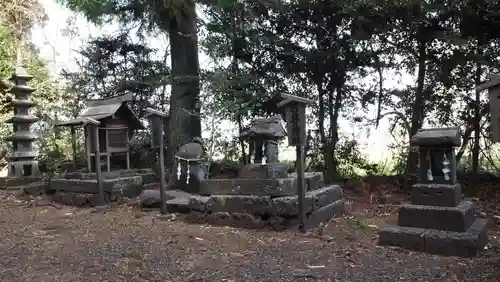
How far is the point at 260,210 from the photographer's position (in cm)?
543

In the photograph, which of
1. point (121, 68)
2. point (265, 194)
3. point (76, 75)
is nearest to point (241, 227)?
point (265, 194)

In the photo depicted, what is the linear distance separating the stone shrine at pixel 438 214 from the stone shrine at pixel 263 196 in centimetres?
119

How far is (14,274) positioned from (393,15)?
6.62 meters

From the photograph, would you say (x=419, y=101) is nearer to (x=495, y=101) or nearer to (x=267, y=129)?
(x=267, y=129)

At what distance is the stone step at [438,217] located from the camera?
4473mm

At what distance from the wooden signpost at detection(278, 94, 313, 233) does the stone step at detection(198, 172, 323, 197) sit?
38 centimetres

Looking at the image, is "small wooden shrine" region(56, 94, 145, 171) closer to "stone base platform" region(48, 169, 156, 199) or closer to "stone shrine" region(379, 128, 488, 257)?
"stone base platform" region(48, 169, 156, 199)

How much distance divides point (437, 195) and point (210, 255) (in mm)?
2731

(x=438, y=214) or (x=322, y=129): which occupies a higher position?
(x=322, y=129)

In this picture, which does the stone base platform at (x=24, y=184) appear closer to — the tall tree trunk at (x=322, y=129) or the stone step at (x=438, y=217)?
the tall tree trunk at (x=322, y=129)

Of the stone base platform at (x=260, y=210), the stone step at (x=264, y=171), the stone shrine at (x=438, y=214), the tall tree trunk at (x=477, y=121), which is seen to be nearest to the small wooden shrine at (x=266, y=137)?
the stone step at (x=264, y=171)

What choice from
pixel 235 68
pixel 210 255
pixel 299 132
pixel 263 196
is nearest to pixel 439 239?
pixel 299 132

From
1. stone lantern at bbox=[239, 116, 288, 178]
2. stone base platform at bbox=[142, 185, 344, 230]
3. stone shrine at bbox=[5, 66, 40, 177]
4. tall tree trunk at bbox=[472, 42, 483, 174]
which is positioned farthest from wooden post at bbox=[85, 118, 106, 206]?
tall tree trunk at bbox=[472, 42, 483, 174]

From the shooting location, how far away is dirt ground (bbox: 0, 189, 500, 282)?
12.4 feet
